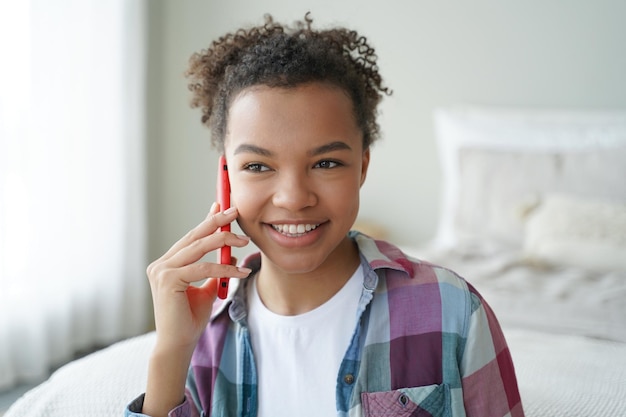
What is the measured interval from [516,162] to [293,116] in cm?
218

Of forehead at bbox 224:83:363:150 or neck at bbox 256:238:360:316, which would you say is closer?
forehead at bbox 224:83:363:150

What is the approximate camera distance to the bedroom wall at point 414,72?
3395 millimetres

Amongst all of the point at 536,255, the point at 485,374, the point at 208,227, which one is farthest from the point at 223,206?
the point at 536,255

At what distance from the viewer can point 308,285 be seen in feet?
4.17

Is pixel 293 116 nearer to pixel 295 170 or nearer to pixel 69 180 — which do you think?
pixel 295 170

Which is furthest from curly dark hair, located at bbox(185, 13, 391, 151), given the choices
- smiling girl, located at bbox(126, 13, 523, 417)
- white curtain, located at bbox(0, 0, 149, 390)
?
white curtain, located at bbox(0, 0, 149, 390)

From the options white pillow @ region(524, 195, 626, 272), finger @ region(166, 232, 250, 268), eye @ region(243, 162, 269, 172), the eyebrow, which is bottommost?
white pillow @ region(524, 195, 626, 272)

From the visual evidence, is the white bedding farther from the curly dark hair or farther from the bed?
the curly dark hair

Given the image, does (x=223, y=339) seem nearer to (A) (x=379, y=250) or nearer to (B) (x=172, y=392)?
(B) (x=172, y=392)

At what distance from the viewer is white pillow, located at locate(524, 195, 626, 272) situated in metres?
2.53

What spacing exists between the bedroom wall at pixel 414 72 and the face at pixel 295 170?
2342 mm

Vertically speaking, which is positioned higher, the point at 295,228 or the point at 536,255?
the point at 295,228

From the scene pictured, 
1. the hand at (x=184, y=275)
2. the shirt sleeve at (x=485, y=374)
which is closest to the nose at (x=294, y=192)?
the hand at (x=184, y=275)

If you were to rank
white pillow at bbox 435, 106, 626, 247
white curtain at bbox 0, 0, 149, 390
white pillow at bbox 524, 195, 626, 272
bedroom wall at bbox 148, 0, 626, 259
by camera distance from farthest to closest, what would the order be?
bedroom wall at bbox 148, 0, 626, 259 < white pillow at bbox 435, 106, 626, 247 < white curtain at bbox 0, 0, 149, 390 < white pillow at bbox 524, 195, 626, 272
